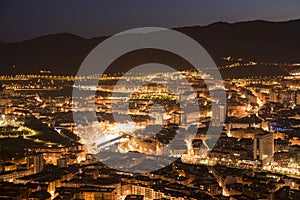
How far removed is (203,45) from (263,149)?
2032cm

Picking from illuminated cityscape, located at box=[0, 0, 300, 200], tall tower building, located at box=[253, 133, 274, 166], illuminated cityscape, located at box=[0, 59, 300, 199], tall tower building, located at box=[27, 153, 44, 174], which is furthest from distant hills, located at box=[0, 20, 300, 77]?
tall tower building, located at box=[27, 153, 44, 174]

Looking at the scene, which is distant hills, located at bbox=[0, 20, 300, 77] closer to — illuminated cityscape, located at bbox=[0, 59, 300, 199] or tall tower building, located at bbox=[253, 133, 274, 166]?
illuminated cityscape, located at bbox=[0, 59, 300, 199]

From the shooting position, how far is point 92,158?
6.32 m

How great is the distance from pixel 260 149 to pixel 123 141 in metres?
1.92

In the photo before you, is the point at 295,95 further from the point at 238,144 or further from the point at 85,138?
the point at 85,138

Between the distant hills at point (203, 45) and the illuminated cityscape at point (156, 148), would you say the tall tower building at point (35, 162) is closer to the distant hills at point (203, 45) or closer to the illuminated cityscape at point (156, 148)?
the illuminated cityscape at point (156, 148)

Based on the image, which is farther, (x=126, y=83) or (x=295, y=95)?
(x=126, y=83)

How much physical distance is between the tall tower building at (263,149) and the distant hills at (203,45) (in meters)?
13.6

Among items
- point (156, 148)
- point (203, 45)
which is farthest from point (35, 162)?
point (203, 45)

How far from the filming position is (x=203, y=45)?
2677 cm

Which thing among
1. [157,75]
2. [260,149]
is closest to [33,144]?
[260,149]

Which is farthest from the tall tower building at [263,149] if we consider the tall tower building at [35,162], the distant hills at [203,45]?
the distant hills at [203,45]

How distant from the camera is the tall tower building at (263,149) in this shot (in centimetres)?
655

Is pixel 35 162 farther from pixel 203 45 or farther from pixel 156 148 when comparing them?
pixel 203 45
